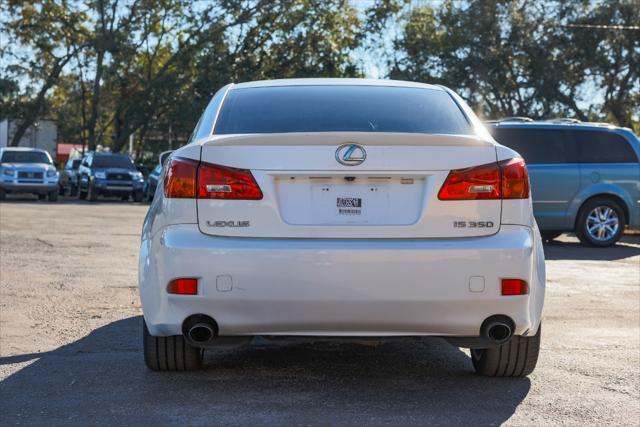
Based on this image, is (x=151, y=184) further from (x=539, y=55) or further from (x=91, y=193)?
(x=539, y=55)

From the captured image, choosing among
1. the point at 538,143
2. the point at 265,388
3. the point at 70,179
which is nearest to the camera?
the point at 265,388

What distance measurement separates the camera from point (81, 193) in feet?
120

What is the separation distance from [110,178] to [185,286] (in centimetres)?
3072

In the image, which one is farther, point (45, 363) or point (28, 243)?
point (28, 243)

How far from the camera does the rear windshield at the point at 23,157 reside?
3281 cm

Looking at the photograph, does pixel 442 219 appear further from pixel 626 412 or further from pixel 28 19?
pixel 28 19

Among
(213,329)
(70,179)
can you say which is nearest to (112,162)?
(70,179)

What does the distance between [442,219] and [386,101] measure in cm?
105

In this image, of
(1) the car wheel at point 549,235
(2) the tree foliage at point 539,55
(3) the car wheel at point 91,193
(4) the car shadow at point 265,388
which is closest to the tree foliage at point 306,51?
(2) the tree foliage at point 539,55

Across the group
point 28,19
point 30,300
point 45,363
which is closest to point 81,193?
point 28,19

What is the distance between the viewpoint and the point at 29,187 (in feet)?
105

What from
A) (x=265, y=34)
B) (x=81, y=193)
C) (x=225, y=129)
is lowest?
(x=81, y=193)

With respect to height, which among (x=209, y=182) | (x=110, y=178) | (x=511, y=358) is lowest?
(x=110, y=178)

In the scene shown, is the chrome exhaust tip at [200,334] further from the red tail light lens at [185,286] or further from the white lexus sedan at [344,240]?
the red tail light lens at [185,286]
